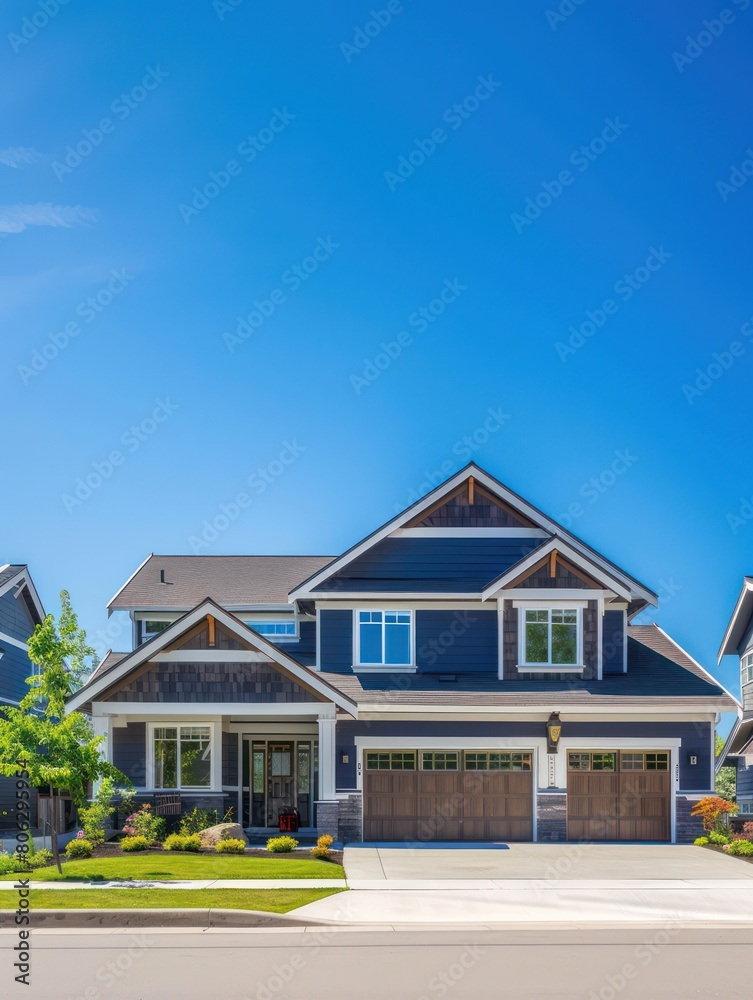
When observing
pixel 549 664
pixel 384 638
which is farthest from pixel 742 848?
pixel 384 638

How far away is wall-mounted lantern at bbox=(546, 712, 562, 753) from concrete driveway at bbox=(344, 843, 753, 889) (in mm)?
2177

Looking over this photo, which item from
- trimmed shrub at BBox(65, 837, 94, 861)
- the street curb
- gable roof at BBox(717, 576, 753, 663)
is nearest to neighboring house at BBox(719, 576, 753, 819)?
gable roof at BBox(717, 576, 753, 663)

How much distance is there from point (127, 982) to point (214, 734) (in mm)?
14146

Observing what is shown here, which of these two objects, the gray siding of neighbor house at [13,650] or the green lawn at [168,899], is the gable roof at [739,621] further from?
the gray siding of neighbor house at [13,650]

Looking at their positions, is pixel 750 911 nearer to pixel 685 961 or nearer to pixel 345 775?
pixel 685 961

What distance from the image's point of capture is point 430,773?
24.7m

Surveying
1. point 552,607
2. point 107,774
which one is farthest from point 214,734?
point 552,607

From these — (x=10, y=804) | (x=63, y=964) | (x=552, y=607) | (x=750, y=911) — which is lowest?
(x=10, y=804)

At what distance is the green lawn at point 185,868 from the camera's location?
17.4m

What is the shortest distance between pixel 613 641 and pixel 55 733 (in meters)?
14.1

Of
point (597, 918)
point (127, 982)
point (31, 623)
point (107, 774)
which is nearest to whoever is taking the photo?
point (127, 982)

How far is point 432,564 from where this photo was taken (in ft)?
88.0

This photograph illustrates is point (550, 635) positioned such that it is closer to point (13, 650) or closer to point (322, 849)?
point (322, 849)

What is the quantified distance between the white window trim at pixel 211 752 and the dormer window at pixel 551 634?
25.3 feet
